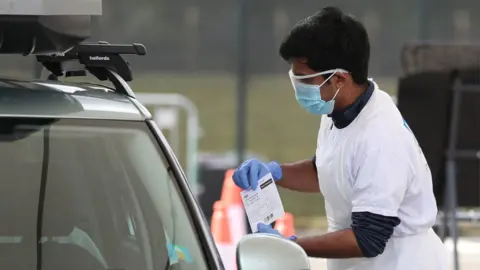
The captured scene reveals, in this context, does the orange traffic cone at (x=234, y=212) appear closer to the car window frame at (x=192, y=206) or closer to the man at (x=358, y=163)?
the man at (x=358, y=163)

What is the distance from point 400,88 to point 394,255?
263 centimetres


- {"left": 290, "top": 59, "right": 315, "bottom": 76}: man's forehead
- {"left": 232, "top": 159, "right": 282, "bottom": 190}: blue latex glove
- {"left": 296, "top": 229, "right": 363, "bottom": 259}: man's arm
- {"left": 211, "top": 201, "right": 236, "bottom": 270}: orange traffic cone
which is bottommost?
{"left": 211, "top": 201, "right": 236, "bottom": 270}: orange traffic cone

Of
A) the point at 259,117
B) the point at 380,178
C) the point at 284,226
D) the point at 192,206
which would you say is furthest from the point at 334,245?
the point at 259,117

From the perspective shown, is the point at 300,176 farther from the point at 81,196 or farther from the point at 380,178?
the point at 81,196

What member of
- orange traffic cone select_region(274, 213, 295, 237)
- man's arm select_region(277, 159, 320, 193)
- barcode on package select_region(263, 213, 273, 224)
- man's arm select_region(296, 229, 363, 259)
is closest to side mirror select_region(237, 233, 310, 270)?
man's arm select_region(296, 229, 363, 259)

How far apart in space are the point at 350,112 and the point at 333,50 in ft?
0.76

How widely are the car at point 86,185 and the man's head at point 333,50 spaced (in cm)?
61

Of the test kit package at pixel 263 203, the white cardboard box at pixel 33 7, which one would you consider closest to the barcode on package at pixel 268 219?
the test kit package at pixel 263 203

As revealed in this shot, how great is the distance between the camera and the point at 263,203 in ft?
11.1

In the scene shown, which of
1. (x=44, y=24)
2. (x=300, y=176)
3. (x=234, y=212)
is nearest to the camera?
(x=44, y=24)

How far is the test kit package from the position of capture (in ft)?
11.0

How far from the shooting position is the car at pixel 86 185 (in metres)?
2.77

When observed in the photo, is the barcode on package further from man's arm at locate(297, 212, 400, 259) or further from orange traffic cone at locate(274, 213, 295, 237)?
orange traffic cone at locate(274, 213, 295, 237)

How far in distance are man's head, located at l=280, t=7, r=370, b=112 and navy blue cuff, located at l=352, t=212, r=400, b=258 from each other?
0.43m
